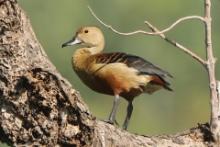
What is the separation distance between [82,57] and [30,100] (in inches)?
140

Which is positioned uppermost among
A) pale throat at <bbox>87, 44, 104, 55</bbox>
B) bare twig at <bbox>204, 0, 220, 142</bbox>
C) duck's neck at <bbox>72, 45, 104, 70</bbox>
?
pale throat at <bbox>87, 44, 104, 55</bbox>

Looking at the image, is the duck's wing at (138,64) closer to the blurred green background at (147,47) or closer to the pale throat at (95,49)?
the pale throat at (95,49)

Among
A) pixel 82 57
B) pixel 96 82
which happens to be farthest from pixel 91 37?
pixel 96 82

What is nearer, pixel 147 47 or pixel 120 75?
pixel 120 75

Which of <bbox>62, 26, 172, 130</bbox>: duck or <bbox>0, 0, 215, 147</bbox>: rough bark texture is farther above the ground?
<bbox>62, 26, 172, 130</bbox>: duck

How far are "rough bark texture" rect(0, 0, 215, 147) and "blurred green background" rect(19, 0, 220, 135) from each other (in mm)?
20993

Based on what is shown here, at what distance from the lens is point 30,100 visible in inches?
208

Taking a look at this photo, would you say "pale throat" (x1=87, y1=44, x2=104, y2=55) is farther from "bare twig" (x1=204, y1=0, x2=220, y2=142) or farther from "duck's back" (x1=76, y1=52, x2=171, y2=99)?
"bare twig" (x1=204, y1=0, x2=220, y2=142)

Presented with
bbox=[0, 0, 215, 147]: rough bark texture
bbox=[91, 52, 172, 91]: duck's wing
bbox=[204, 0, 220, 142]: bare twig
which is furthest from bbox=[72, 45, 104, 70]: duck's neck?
bbox=[0, 0, 215, 147]: rough bark texture

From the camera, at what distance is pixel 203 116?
30.6m

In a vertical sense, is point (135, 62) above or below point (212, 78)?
above

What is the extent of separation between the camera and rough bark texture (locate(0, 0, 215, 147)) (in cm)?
528

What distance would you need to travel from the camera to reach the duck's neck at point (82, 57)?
8656 millimetres

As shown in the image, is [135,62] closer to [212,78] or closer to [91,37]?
[91,37]
